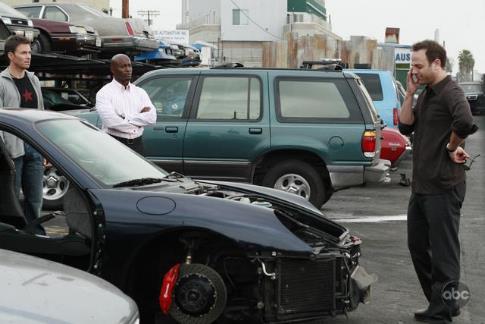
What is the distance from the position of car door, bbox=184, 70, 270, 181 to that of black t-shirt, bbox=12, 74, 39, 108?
2736 mm

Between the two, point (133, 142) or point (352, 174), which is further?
point (352, 174)

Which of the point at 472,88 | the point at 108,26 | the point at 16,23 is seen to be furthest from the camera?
the point at 472,88

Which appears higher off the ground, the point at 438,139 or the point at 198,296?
the point at 438,139

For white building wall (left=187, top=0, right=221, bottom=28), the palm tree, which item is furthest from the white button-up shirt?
the palm tree

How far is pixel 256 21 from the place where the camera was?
3610 inches

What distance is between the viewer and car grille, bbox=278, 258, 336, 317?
15.8 ft

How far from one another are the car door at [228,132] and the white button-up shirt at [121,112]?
1.51 meters

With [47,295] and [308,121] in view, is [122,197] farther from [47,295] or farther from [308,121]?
[308,121]

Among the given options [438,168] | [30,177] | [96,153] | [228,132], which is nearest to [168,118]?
[228,132]

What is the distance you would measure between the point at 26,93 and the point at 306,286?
3.74 m

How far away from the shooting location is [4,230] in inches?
197

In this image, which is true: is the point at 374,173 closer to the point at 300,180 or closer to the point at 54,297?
the point at 300,180

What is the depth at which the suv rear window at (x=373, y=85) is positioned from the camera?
54.6 feet

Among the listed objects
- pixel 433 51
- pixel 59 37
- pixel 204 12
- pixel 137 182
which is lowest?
pixel 137 182
